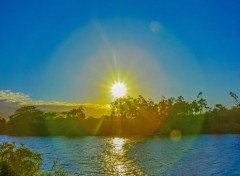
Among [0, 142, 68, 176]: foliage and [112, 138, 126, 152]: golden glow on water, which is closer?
[0, 142, 68, 176]: foliage

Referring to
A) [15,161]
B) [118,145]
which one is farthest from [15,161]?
[118,145]

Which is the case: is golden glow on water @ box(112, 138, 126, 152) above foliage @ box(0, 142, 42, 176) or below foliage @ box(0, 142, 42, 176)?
above

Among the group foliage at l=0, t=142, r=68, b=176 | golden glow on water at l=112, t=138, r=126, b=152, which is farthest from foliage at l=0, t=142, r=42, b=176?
golden glow on water at l=112, t=138, r=126, b=152

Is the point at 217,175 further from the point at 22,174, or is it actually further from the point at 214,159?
the point at 22,174

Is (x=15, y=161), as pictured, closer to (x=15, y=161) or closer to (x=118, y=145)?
(x=15, y=161)

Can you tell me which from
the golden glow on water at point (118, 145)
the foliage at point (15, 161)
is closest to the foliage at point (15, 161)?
the foliage at point (15, 161)

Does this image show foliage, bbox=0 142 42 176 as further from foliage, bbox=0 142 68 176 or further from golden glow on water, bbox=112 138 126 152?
golden glow on water, bbox=112 138 126 152

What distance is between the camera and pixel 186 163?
239 ft

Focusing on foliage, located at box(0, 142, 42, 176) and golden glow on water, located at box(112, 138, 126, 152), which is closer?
foliage, located at box(0, 142, 42, 176)

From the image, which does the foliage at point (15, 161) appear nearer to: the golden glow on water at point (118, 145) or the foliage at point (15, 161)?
the foliage at point (15, 161)

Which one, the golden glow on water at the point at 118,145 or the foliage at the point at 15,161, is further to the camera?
the golden glow on water at the point at 118,145

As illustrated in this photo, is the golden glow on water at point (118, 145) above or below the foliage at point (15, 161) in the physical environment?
above

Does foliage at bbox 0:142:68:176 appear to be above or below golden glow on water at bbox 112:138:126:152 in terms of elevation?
below

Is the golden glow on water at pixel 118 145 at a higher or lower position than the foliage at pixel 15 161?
higher
